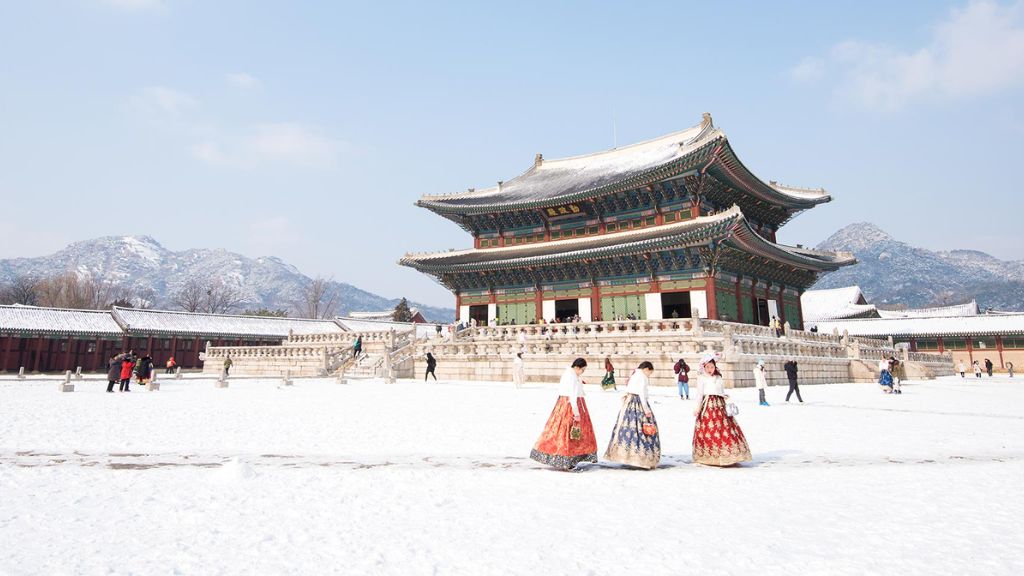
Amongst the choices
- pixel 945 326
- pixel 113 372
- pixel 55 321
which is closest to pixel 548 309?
pixel 113 372

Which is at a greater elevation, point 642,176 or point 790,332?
point 642,176

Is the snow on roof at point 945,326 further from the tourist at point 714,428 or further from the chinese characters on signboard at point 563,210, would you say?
the tourist at point 714,428

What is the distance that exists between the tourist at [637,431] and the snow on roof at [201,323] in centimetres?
3262

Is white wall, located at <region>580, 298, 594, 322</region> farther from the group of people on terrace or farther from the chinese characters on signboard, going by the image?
the group of people on terrace

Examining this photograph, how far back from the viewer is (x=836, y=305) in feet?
207

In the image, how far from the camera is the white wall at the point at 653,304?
29.9 metres

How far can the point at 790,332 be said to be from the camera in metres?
27.7

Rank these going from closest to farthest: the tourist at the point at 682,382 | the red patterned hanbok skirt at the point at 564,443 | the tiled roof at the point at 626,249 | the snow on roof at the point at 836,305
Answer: the red patterned hanbok skirt at the point at 564,443, the tourist at the point at 682,382, the tiled roof at the point at 626,249, the snow on roof at the point at 836,305

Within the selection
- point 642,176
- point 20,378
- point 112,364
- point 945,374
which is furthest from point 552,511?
point 945,374

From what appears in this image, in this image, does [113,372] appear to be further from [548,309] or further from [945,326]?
[945,326]

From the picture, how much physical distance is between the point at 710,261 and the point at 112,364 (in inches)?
1034

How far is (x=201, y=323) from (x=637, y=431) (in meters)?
45.1

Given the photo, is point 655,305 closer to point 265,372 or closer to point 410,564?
point 265,372

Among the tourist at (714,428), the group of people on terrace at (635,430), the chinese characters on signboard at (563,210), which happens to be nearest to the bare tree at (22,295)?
the chinese characters on signboard at (563,210)
